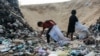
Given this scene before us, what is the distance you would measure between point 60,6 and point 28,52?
26839 millimetres

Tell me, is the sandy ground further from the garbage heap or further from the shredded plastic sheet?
the shredded plastic sheet

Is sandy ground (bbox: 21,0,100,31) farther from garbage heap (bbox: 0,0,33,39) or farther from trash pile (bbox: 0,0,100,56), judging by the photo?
trash pile (bbox: 0,0,100,56)

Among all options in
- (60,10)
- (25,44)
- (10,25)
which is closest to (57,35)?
(25,44)

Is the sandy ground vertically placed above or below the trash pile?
above

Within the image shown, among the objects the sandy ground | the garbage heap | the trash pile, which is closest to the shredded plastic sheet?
the trash pile

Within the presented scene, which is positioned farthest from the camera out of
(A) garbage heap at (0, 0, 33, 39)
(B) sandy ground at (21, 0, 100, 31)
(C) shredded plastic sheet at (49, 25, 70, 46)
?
(B) sandy ground at (21, 0, 100, 31)

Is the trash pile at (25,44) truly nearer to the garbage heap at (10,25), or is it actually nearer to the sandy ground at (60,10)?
the garbage heap at (10,25)

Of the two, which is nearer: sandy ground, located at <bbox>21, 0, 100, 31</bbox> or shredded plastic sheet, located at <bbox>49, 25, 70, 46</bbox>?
shredded plastic sheet, located at <bbox>49, 25, 70, 46</bbox>

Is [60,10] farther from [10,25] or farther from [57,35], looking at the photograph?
[57,35]

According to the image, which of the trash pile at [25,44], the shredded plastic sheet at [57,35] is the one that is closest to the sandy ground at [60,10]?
the trash pile at [25,44]

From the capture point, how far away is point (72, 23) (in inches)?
500

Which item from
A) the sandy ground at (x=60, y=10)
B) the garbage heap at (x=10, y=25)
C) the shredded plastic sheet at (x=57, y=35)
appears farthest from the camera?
the sandy ground at (x=60, y=10)

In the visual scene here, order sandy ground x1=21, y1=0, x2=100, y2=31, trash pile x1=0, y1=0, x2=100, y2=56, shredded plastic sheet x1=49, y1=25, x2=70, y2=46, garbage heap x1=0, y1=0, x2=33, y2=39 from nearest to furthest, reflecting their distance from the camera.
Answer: trash pile x1=0, y1=0, x2=100, y2=56 < shredded plastic sheet x1=49, y1=25, x2=70, y2=46 < garbage heap x1=0, y1=0, x2=33, y2=39 < sandy ground x1=21, y1=0, x2=100, y2=31

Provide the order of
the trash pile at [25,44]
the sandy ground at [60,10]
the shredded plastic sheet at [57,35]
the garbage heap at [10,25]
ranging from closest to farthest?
the trash pile at [25,44] → the shredded plastic sheet at [57,35] → the garbage heap at [10,25] → the sandy ground at [60,10]
